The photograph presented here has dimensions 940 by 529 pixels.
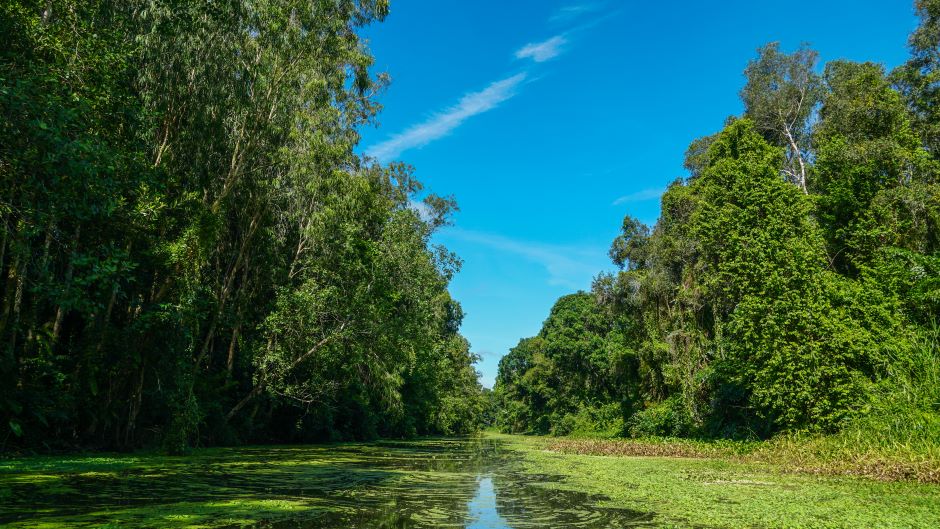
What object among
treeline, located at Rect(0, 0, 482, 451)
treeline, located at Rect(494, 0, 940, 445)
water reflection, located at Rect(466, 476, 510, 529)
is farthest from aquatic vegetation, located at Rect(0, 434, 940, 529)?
treeline, located at Rect(494, 0, 940, 445)

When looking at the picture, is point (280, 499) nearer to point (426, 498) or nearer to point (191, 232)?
point (426, 498)

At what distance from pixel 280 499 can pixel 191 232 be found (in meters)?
10.6

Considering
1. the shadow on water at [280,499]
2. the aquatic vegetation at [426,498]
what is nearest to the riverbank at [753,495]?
the aquatic vegetation at [426,498]

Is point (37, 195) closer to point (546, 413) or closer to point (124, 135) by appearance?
point (124, 135)

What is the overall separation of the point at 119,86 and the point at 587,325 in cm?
4750

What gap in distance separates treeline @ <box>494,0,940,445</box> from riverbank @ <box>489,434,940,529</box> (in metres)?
3.32

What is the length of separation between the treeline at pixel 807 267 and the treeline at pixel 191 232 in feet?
44.3

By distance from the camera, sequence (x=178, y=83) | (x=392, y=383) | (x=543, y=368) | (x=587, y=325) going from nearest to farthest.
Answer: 1. (x=178, y=83)
2. (x=392, y=383)
3. (x=587, y=325)
4. (x=543, y=368)

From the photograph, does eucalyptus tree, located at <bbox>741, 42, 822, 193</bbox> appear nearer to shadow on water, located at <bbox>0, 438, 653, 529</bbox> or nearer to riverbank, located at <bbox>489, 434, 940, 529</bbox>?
riverbank, located at <bbox>489, 434, 940, 529</bbox>

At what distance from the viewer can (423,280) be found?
28.1 m

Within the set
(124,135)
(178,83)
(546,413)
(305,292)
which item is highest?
(178,83)

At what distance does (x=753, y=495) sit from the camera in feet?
25.0

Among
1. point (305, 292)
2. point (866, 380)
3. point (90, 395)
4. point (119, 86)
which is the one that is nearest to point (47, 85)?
point (119, 86)

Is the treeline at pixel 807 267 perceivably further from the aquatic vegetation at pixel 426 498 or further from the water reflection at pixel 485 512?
the water reflection at pixel 485 512
